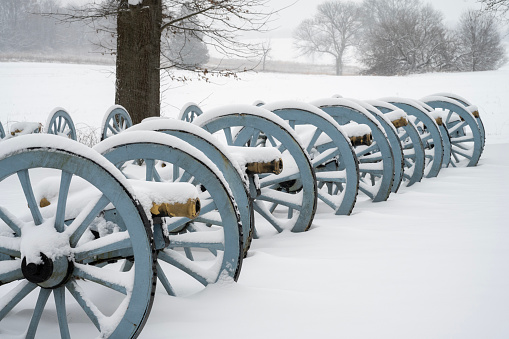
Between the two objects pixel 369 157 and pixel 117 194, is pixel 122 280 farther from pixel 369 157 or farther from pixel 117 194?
pixel 369 157

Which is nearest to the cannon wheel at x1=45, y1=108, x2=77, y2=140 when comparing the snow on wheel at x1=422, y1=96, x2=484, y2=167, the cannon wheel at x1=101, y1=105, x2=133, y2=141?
the cannon wheel at x1=101, y1=105, x2=133, y2=141

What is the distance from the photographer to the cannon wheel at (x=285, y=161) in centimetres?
329

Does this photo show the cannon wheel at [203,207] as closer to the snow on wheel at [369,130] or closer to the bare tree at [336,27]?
the snow on wheel at [369,130]

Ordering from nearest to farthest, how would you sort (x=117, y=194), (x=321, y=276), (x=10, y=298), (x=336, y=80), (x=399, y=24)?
(x=117, y=194) < (x=10, y=298) < (x=321, y=276) < (x=336, y=80) < (x=399, y=24)

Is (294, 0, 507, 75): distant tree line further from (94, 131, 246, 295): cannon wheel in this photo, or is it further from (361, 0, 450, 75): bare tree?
(94, 131, 246, 295): cannon wheel

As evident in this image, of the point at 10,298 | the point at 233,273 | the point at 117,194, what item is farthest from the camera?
the point at 233,273

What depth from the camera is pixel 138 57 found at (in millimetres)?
7480

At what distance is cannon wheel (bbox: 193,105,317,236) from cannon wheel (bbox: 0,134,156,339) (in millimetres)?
1405

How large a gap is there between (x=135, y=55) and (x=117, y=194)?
6088 millimetres

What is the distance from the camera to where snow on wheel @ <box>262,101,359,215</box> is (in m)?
3.87

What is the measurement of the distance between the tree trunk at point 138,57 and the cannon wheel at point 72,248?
570 cm

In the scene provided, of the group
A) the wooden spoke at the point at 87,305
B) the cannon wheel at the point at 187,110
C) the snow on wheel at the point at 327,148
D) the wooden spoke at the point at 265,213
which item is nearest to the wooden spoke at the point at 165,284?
the wooden spoke at the point at 87,305

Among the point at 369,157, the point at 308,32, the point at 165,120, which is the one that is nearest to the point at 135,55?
the point at 369,157

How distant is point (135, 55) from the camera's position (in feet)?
24.5
